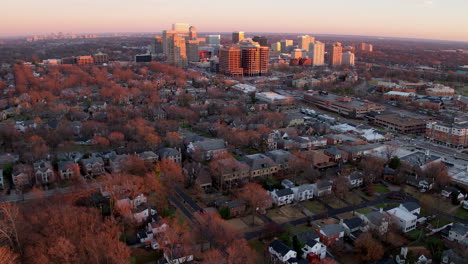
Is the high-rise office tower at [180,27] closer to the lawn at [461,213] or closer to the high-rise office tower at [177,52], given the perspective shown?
the high-rise office tower at [177,52]

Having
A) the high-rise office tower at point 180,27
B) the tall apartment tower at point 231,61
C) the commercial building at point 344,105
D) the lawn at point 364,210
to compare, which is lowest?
the lawn at point 364,210

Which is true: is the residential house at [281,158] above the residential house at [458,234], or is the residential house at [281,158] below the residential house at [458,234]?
above

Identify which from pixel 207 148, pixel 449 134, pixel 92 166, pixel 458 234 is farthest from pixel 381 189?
pixel 92 166

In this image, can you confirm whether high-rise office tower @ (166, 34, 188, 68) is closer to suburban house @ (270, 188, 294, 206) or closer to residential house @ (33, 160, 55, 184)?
residential house @ (33, 160, 55, 184)

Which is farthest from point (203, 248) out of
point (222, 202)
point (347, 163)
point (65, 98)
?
point (65, 98)

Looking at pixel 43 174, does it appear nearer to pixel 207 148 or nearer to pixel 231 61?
pixel 207 148

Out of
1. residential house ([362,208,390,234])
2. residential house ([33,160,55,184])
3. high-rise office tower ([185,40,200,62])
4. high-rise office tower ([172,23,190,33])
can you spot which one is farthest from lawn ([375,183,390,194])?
high-rise office tower ([172,23,190,33])

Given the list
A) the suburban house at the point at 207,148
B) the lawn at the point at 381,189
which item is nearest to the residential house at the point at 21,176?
the suburban house at the point at 207,148

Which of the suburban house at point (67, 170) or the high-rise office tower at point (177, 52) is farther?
the high-rise office tower at point (177, 52)
